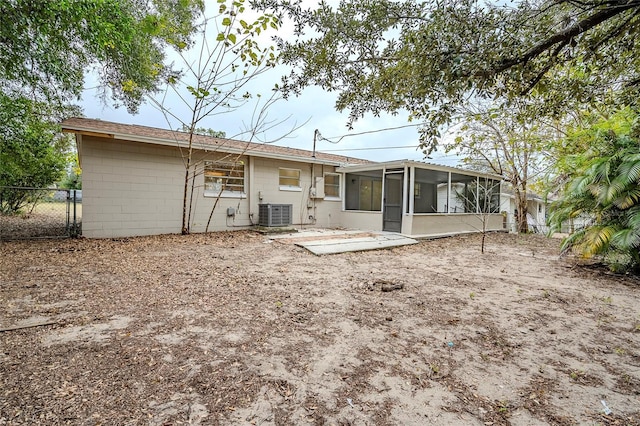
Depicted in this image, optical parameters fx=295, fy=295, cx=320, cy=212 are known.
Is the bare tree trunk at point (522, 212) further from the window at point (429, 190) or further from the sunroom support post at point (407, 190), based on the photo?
the sunroom support post at point (407, 190)

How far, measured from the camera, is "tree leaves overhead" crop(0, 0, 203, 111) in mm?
4961

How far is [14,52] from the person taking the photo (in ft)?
18.8

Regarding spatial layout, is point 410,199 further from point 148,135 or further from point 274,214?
point 148,135

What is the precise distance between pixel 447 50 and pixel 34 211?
16.0 metres

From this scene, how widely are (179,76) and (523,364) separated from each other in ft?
30.9

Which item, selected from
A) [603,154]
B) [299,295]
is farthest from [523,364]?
[603,154]

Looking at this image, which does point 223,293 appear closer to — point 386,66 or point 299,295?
point 299,295

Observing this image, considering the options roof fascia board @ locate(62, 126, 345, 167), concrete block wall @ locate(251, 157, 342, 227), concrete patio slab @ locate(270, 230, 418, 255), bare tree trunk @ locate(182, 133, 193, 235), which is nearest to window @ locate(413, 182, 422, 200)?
concrete block wall @ locate(251, 157, 342, 227)

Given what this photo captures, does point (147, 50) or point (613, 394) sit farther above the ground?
point (147, 50)

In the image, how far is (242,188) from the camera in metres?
10.1

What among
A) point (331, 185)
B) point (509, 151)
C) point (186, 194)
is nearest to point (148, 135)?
point (186, 194)

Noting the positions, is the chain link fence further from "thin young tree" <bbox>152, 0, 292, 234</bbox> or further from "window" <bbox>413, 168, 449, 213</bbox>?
"window" <bbox>413, 168, 449, 213</bbox>

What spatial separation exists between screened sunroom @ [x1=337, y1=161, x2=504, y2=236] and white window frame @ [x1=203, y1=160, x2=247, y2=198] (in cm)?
409

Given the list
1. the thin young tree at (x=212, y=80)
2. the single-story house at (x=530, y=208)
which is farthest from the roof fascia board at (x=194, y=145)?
the single-story house at (x=530, y=208)
